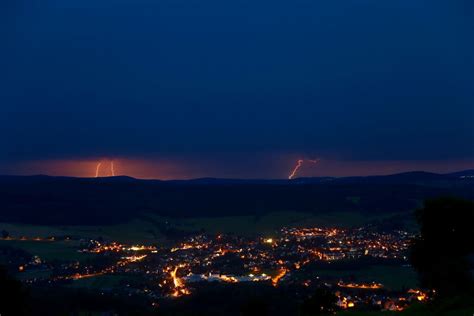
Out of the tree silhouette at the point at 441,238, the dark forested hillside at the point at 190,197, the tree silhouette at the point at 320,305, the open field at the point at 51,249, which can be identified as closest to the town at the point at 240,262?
the open field at the point at 51,249

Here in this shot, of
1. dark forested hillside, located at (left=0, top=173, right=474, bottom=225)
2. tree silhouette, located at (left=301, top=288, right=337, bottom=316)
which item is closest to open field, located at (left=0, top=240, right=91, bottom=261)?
dark forested hillside, located at (left=0, top=173, right=474, bottom=225)

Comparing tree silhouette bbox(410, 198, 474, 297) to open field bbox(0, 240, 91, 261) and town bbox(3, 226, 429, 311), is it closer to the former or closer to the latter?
town bbox(3, 226, 429, 311)

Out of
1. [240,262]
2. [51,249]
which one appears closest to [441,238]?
[240,262]

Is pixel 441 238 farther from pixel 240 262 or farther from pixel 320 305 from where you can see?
pixel 240 262

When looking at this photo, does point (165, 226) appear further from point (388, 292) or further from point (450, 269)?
point (450, 269)

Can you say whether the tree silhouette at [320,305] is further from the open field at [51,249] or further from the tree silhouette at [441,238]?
the open field at [51,249]

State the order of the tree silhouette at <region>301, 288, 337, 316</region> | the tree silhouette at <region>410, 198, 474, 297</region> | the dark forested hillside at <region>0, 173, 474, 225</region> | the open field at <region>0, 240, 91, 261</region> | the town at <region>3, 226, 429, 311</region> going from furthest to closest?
the dark forested hillside at <region>0, 173, 474, 225</region>
the open field at <region>0, 240, 91, 261</region>
the town at <region>3, 226, 429, 311</region>
the tree silhouette at <region>410, 198, 474, 297</region>
the tree silhouette at <region>301, 288, 337, 316</region>

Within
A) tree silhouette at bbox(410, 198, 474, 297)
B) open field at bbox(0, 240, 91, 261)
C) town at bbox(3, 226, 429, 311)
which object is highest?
tree silhouette at bbox(410, 198, 474, 297)

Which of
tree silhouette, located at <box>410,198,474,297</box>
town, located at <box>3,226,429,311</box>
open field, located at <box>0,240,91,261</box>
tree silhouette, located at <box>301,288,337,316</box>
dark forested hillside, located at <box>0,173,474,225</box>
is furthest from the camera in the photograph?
dark forested hillside, located at <box>0,173,474,225</box>

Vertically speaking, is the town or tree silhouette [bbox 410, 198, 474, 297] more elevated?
tree silhouette [bbox 410, 198, 474, 297]

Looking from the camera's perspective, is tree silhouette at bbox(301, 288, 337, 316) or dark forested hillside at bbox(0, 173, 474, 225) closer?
tree silhouette at bbox(301, 288, 337, 316)
